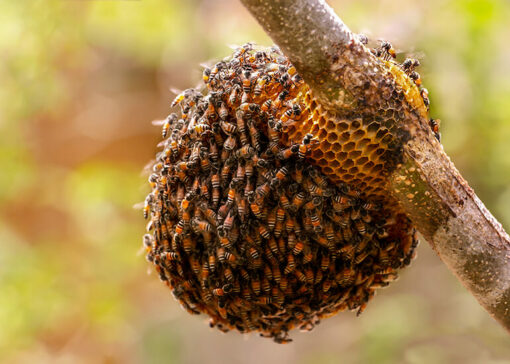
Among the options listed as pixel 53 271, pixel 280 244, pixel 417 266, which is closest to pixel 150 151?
pixel 53 271

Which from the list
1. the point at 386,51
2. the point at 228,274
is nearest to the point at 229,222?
the point at 228,274

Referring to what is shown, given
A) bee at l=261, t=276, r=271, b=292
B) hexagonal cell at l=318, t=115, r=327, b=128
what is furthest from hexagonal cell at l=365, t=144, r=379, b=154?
bee at l=261, t=276, r=271, b=292

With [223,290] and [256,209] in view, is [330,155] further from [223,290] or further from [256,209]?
[223,290]

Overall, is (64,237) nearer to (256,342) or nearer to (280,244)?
(256,342)

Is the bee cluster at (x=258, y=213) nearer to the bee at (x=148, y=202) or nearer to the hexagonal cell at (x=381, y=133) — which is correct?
the bee at (x=148, y=202)

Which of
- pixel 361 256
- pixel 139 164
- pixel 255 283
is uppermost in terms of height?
pixel 139 164

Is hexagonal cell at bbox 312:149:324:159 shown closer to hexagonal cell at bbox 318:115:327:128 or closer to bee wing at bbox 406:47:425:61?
hexagonal cell at bbox 318:115:327:128

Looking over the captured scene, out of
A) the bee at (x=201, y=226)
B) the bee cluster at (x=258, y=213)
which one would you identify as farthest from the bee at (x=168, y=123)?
the bee at (x=201, y=226)
